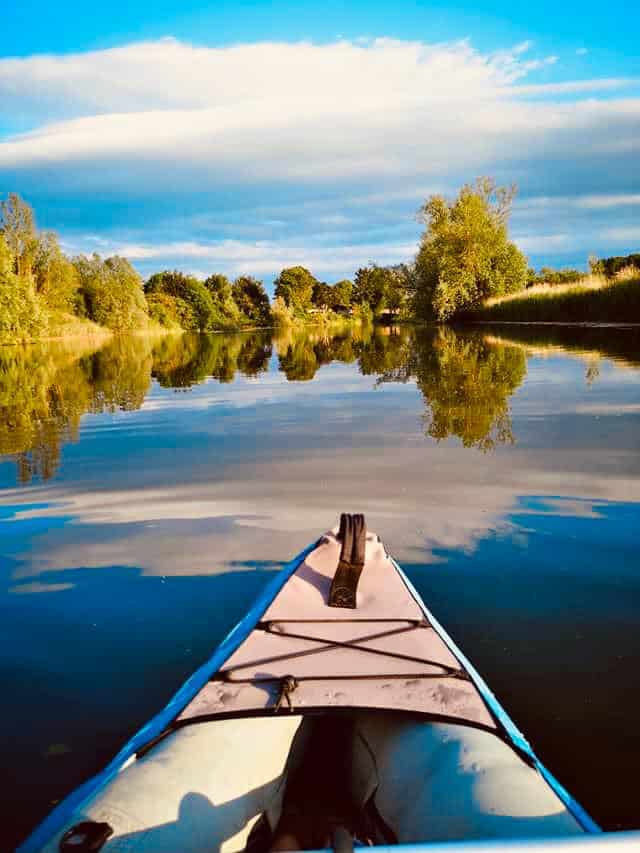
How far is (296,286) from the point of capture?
9219 centimetres

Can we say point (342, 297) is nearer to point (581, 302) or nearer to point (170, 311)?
point (170, 311)

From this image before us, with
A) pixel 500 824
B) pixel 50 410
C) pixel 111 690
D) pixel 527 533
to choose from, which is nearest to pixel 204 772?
pixel 500 824

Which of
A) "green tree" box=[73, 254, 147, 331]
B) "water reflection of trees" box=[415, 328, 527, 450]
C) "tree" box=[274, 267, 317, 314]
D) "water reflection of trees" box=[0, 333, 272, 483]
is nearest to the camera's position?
"water reflection of trees" box=[415, 328, 527, 450]

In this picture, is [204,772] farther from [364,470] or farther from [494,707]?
[364,470]

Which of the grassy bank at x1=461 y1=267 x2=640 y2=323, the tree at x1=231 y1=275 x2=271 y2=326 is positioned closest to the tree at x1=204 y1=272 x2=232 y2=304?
the tree at x1=231 y1=275 x2=271 y2=326

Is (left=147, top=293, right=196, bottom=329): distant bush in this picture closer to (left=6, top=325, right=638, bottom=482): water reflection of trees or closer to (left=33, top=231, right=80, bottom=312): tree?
(left=33, top=231, right=80, bottom=312): tree

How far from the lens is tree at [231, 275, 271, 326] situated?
282 ft

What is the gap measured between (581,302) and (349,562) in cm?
2615

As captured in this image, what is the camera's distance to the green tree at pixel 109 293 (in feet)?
172

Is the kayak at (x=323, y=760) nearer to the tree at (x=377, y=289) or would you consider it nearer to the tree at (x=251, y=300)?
the tree at (x=377, y=289)

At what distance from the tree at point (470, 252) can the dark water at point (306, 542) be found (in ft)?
92.4

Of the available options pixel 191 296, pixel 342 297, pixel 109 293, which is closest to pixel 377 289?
pixel 342 297

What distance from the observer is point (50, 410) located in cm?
1073

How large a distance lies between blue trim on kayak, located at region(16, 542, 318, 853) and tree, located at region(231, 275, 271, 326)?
83358mm
